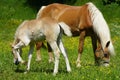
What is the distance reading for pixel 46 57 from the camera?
19922mm

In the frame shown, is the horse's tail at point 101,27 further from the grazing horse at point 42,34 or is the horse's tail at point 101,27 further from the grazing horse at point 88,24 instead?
the grazing horse at point 42,34

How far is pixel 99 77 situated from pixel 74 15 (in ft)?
22.0

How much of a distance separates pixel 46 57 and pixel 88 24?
5.15m

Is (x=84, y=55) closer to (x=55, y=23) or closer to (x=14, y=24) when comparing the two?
(x=55, y=23)

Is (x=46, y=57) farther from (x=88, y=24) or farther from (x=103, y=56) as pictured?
(x=103, y=56)

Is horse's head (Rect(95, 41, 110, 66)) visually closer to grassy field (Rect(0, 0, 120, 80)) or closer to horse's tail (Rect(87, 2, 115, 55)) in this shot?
horse's tail (Rect(87, 2, 115, 55))

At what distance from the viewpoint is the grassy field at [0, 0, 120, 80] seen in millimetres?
11169

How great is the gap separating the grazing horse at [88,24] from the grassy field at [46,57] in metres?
0.64

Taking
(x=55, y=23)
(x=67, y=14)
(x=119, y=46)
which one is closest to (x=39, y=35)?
(x=55, y=23)

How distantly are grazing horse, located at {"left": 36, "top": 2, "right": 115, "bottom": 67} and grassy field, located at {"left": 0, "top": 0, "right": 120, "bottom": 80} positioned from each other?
2.10ft

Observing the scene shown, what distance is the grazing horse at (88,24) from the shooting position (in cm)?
1385

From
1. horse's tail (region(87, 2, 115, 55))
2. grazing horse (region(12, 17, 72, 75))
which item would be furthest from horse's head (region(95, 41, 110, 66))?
grazing horse (region(12, 17, 72, 75))

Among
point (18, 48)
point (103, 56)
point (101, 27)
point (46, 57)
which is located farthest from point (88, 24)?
point (46, 57)

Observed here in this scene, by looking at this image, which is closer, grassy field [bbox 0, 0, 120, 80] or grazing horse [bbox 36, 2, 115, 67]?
grassy field [bbox 0, 0, 120, 80]
